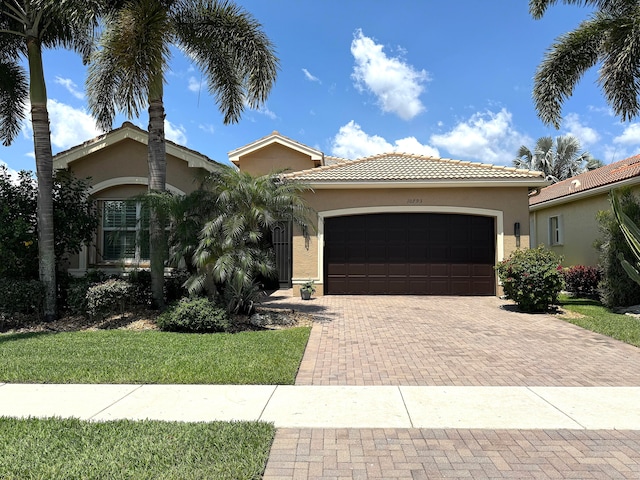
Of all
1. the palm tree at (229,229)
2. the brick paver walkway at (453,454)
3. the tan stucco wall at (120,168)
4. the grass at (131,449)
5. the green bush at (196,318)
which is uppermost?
the tan stucco wall at (120,168)

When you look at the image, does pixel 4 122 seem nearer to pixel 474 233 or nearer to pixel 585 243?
pixel 474 233

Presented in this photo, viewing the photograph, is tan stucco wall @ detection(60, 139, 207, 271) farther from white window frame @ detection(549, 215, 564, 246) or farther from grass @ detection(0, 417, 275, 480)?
white window frame @ detection(549, 215, 564, 246)

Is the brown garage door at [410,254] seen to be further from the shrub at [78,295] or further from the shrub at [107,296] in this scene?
the shrub at [78,295]

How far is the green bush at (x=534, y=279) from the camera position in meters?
11.3

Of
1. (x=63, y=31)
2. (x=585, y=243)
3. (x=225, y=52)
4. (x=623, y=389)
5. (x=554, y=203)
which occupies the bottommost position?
(x=623, y=389)

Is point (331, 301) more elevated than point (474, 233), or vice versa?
point (474, 233)

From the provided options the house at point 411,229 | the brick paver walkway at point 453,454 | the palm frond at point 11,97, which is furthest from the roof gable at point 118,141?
the brick paver walkway at point 453,454

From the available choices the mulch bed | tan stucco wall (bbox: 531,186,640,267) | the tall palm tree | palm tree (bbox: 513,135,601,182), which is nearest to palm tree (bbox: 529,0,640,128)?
tan stucco wall (bbox: 531,186,640,267)

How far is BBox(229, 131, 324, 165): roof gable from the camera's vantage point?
19.1 meters

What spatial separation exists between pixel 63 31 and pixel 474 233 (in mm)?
13564

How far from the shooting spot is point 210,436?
4004 mm

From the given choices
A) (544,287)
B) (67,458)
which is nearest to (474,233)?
(544,287)

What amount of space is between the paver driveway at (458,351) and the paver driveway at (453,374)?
18 millimetres

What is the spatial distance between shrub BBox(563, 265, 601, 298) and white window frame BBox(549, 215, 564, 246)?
3284mm
